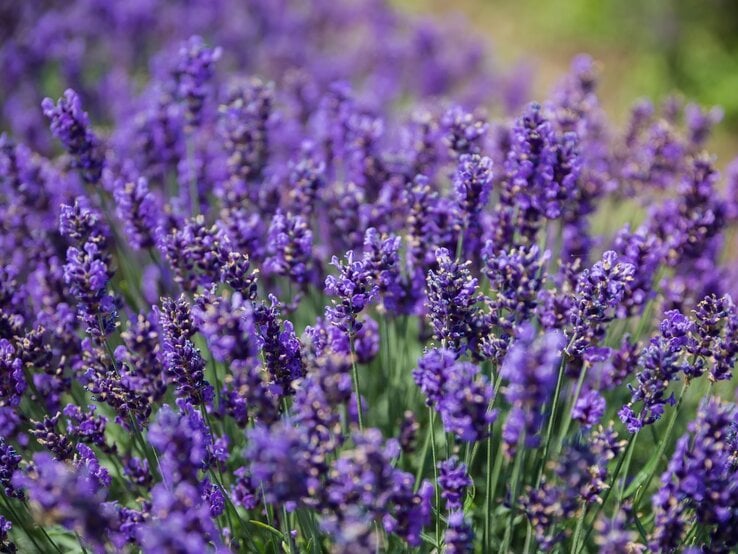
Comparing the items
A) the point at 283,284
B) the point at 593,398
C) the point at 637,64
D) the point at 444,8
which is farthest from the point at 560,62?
the point at 593,398

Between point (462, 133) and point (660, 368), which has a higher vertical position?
point (462, 133)

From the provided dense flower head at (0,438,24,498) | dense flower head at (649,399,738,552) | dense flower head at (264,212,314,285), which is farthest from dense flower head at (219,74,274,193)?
dense flower head at (649,399,738,552)

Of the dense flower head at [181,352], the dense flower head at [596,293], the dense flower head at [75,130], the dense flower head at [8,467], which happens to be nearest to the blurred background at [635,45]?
the dense flower head at [75,130]

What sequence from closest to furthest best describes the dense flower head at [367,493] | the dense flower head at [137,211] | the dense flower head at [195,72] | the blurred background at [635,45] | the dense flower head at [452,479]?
the dense flower head at [367,493] < the dense flower head at [452,479] < the dense flower head at [137,211] < the dense flower head at [195,72] < the blurred background at [635,45]

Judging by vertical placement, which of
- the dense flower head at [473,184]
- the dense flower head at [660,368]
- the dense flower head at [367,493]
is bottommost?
the dense flower head at [367,493]

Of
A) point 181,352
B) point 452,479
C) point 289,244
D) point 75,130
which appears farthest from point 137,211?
point 452,479

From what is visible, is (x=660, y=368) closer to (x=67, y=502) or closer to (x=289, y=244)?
(x=289, y=244)

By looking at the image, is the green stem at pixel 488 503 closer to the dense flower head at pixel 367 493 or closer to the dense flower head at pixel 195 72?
the dense flower head at pixel 367 493

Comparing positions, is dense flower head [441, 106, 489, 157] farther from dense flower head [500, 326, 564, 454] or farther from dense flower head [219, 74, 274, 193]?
dense flower head [500, 326, 564, 454]
